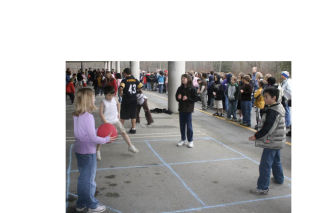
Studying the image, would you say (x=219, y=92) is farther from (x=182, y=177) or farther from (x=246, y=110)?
(x=182, y=177)

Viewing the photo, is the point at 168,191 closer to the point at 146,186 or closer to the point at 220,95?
the point at 146,186

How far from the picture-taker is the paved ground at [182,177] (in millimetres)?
4066

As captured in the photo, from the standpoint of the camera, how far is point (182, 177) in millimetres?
5074

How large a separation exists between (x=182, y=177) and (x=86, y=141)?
7.40ft

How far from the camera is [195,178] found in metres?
5.03

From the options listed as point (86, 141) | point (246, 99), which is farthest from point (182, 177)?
point (246, 99)

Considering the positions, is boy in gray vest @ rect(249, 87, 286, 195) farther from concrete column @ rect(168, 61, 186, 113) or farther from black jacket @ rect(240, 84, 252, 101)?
concrete column @ rect(168, 61, 186, 113)

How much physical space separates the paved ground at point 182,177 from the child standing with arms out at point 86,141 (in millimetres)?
432

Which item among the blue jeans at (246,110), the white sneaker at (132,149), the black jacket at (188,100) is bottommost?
the white sneaker at (132,149)

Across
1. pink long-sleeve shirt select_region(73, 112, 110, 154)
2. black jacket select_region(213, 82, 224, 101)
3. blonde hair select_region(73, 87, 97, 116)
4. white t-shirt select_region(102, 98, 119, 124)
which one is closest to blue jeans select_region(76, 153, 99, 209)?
pink long-sleeve shirt select_region(73, 112, 110, 154)

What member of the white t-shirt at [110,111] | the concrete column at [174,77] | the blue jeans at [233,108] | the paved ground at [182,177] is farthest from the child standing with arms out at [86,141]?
the concrete column at [174,77]

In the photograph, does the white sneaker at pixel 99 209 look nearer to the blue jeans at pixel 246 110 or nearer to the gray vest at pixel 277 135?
the gray vest at pixel 277 135

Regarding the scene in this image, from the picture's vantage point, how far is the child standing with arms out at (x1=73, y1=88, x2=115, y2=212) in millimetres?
3463

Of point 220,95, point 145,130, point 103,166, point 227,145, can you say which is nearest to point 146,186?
point 103,166
